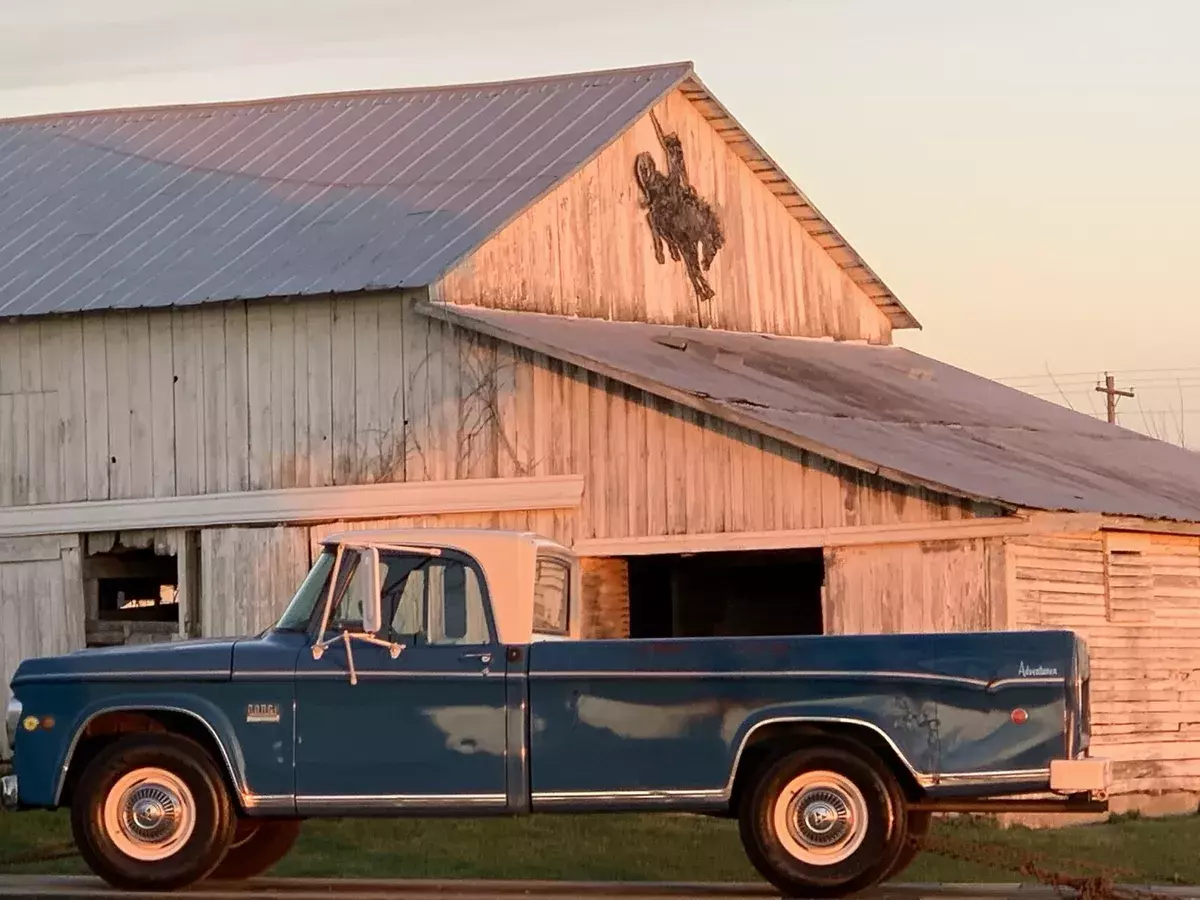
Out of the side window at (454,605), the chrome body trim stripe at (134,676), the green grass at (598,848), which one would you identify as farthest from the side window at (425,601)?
the green grass at (598,848)

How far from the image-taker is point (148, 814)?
1273 centimetres

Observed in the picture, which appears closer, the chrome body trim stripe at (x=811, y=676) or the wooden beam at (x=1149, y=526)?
the chrome body trim stripe at (x=811, y=676)

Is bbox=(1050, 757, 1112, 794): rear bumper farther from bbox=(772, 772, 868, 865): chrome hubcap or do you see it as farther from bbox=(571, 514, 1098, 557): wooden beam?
bbox=(571, 514, 1098, 557): wooden beam

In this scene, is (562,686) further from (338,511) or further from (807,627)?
(807,627)

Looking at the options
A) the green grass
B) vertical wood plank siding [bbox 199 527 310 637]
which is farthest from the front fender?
vertical wood plank siding [bbox 199 527 310 637]

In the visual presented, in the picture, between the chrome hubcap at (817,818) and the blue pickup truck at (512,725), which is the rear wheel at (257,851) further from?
the chrome hubcap at (817,818)

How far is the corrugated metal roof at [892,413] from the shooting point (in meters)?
19.4

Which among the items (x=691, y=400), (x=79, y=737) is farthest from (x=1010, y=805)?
(x=691, y=400)

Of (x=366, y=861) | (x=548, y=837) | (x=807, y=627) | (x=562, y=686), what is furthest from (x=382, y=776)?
(x=807, y=627)

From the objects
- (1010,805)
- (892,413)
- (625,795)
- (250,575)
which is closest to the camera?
(1010,805)

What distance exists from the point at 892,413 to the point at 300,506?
573 centimetres

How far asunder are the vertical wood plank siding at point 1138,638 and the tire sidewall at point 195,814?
936cm

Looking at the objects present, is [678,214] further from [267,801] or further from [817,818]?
[817,818]

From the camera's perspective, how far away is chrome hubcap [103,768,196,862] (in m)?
12.7
